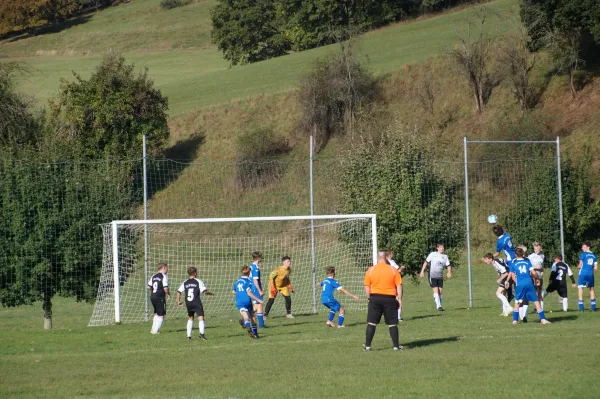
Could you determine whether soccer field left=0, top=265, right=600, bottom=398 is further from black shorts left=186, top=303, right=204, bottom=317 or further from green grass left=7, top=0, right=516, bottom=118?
green grass left=7, top=0, right=516, bottom=118

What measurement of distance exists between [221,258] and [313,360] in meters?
12.1

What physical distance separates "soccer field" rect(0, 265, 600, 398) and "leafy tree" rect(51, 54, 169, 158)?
32.8 metres

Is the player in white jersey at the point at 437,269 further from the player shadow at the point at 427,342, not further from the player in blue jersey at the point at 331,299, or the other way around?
the player shadow at the point at 427,342

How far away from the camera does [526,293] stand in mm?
18750

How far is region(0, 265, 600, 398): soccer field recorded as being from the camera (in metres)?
11.5

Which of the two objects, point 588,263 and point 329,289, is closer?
point 329,289

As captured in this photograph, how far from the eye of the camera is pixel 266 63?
2844 inches

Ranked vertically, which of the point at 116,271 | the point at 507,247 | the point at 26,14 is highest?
the point at 26,14

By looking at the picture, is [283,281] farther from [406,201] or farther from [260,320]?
[406,201]

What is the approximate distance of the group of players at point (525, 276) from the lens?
1877 centimetres

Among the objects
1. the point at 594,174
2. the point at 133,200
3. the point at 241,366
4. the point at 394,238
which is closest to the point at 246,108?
the point at 594,174

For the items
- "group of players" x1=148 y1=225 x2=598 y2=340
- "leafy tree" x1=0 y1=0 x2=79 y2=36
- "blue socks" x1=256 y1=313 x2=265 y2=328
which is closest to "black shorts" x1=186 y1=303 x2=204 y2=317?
"group of players" x1=148 y1=225 x2=598 y2=340

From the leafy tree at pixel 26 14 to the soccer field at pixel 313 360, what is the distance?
309ft

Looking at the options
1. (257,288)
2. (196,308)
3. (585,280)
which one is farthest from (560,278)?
(196,308)
